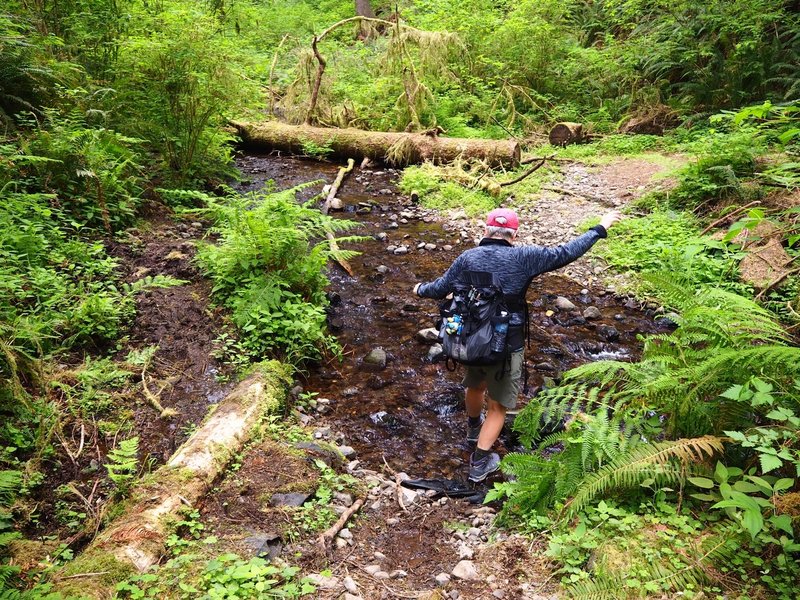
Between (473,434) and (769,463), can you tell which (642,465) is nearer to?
(769,463)

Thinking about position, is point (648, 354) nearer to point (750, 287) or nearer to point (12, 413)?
point (750, 287)

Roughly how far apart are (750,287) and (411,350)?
4.83 meters

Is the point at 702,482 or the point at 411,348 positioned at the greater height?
the point at 702,482

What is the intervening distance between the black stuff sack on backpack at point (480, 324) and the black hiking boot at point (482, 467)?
1.00 metres

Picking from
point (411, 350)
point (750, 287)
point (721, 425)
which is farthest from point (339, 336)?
point (750, 287)

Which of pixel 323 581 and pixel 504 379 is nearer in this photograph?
pixel 323 581

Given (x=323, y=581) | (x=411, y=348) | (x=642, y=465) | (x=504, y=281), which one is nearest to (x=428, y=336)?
(x=411, y=348)

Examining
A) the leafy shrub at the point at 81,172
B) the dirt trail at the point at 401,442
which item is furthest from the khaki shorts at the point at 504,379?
the leafy shrub at the point at 81,172

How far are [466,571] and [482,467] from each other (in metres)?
1.41

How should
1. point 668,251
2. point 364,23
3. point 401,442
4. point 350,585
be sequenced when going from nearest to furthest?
point 350,585 → point 401,442 → point 668,251 → point 364,23

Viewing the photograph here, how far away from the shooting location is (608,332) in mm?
6930

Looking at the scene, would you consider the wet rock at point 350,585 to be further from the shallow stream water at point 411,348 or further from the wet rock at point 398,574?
the shallow stream water at point 411,348

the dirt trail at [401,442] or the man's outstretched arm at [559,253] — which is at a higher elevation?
the man's outstretched arm at [559,253]

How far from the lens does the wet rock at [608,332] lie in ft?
22.4
